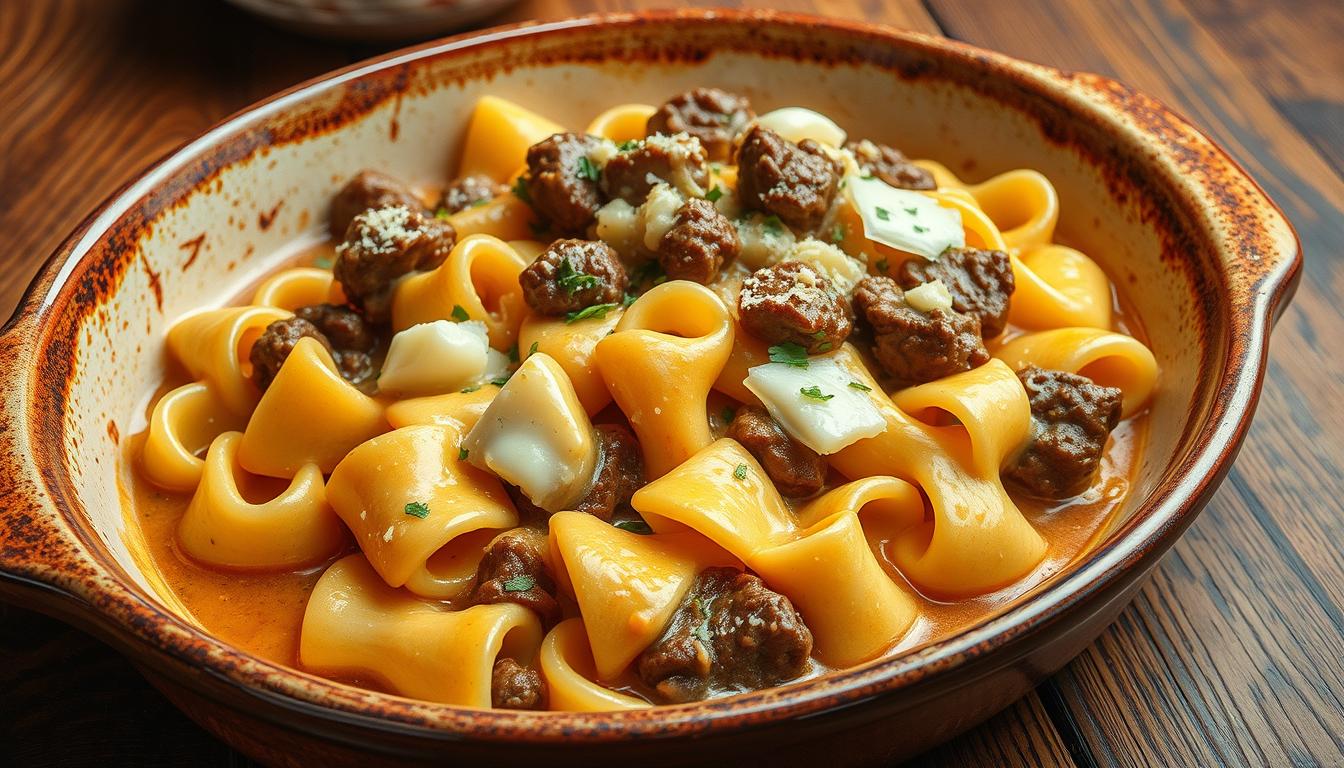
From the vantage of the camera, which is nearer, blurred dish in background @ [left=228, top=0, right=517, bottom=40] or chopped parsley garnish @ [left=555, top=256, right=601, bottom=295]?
chopped parsley garnish @ [left=555, top=256, right=601, bottom=295]

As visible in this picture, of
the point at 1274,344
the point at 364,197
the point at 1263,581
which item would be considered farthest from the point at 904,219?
the point at 364,197

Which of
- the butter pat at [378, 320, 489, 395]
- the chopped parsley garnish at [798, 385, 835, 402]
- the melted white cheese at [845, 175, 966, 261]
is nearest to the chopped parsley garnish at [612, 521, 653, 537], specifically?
the chopped parsley garnish at [798, 385, 835, 402]

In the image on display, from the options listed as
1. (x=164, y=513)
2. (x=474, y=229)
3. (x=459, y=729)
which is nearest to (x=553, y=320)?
(x=474, y=229)

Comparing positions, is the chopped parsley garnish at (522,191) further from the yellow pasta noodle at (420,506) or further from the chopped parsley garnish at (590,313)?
the yellow pasta noodle at (420,506)

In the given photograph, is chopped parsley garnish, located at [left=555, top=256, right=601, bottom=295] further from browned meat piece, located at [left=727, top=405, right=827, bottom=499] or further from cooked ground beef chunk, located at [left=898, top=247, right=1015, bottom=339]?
cooked ground beef chunk, located at [left=898, top=247, right=1015, bottom=339]

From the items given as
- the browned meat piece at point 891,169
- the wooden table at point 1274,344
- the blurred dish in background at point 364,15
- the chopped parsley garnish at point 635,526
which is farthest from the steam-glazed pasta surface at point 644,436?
the blurred dish in background at point 364,15

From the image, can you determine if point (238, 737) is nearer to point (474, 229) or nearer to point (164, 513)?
point (164, 513)
